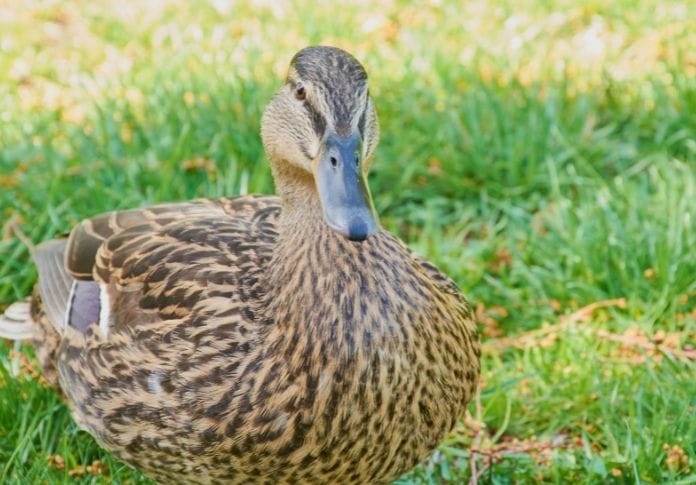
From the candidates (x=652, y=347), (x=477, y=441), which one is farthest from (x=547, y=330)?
(x=477, y=441)

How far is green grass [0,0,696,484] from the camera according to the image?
14.2ft

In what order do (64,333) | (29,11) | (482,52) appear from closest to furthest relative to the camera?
(64,333) < (482,52) < (29,11)

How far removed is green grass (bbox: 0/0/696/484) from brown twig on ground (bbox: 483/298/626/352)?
0.05ft

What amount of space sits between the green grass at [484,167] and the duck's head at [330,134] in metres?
1.26

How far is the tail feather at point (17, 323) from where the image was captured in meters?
4.58

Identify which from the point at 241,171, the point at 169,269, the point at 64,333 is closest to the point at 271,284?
the point at 169,269

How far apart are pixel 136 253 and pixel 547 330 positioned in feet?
5.35

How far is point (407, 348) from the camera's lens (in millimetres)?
3451

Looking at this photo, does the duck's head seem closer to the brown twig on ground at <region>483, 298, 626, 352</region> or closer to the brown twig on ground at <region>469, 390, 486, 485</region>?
the brown twig on ground at <region>469, 390, 486, 485</region>

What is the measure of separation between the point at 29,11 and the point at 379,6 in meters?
2.16

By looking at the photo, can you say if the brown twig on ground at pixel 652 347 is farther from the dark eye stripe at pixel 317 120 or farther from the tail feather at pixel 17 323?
the tail feather at pixel 17 323

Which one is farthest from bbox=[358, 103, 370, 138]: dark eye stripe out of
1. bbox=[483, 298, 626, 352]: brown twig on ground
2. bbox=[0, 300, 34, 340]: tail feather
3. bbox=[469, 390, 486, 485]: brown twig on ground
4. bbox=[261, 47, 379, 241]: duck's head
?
bbox=[0, 300, 34, 340]: tail feather

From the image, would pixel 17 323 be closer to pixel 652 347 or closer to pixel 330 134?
pixel 330 134

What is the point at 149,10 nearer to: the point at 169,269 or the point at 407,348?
the point at 169,269
